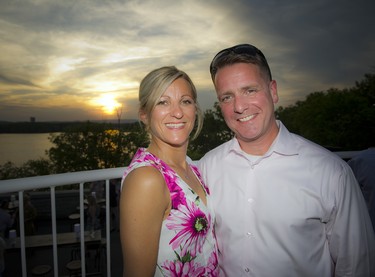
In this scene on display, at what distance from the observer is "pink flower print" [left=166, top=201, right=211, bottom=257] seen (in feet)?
4.72

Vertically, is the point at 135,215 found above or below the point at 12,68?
below

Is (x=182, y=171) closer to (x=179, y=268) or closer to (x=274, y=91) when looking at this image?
(x=179, y=268)

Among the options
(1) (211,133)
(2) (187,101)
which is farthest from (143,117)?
(1) (211,133)

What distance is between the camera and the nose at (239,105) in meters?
1.72

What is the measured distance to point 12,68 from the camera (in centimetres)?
4100

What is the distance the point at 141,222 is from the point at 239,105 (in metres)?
1.00

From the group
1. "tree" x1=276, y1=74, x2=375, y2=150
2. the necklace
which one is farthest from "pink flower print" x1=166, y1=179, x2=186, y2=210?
"tree" x1=276, y1=74, x2=375, y2=150

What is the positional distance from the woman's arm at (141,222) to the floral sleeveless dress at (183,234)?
0.08m

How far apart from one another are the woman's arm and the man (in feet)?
1.67

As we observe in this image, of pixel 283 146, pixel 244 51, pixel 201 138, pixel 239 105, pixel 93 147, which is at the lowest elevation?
pixel 93 147

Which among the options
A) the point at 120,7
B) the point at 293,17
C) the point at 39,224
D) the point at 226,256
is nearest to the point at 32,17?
the point at 120,7

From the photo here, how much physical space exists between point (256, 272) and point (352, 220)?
2.06 feet

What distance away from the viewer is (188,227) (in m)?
1.47

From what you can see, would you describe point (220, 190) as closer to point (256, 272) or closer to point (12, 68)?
point (256, 272)
